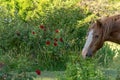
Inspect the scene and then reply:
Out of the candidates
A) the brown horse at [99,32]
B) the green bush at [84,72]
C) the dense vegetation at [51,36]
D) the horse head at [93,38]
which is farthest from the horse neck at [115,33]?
the dense vegetation at [51,36]

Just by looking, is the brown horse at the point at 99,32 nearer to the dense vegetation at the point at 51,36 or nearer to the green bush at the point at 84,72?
the green bush at the point at 84,72

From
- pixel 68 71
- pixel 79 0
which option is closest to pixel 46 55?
pixel 79 0

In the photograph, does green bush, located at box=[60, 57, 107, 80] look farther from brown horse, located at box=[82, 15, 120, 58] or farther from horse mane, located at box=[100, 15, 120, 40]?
horse mane, located at box=[100, 15, 120, 40]

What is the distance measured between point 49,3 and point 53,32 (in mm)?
1979

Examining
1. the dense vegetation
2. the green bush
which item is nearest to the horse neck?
the green bush

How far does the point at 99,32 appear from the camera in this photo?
745 centimetres

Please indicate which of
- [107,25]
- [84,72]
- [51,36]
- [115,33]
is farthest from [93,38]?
[51,36]

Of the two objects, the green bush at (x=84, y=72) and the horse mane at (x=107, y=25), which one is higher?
the horse mane at (x=107, y=25)

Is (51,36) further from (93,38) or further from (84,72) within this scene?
(84,72)

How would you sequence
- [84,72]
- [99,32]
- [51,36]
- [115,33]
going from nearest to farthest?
[84,72]
[99,32]
[115,33]
[51,36]

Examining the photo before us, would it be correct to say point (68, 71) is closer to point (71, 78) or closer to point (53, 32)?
point (71, 78)

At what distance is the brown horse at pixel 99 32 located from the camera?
741 cm

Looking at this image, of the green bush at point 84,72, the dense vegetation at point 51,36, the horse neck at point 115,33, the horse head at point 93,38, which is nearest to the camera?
the green bush at point 84,72

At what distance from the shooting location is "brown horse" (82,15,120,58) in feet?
24.3
